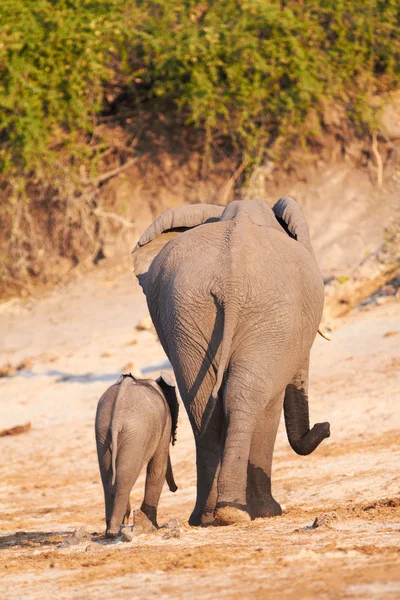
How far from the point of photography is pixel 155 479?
6.44m

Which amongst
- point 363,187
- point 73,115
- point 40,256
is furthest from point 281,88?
point 40,256

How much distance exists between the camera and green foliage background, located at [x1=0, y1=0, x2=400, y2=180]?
709 inches

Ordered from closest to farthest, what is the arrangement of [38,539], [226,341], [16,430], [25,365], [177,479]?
[226,341], [38,539], [177,479], [16,430], [25,365]

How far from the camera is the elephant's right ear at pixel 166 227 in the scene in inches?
276

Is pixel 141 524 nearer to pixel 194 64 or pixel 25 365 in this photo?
pixel 25 365

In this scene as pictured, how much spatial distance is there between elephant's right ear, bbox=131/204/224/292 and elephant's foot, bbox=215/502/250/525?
1.73m

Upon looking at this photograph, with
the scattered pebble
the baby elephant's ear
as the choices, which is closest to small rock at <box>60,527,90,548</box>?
the baby elephant's ear

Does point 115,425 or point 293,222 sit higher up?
point 293,222

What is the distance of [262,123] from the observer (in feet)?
63.2

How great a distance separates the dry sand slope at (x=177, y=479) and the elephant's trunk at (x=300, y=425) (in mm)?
409

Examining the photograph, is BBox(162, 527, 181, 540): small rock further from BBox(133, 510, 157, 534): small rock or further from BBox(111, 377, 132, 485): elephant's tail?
BBox(111, 377, 132, 485): elephant's tail

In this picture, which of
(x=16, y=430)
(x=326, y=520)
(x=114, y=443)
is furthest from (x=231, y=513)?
(x=16, y=430)

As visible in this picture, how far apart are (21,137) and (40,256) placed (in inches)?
107

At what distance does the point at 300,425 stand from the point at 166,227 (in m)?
1.61
